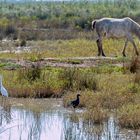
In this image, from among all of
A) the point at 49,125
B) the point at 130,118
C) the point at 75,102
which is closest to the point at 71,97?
the point at 75,102

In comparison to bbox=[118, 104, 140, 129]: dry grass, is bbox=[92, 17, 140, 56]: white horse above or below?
above

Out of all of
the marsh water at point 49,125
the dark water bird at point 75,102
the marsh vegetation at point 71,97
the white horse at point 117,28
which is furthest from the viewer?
the white horse at point 117,28

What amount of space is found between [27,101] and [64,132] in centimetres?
353

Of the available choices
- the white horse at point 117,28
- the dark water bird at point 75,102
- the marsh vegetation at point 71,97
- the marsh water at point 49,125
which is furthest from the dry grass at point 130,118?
the white horse at point 117,28

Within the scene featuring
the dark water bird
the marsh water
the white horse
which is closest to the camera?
the marsh water

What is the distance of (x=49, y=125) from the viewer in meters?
12.6

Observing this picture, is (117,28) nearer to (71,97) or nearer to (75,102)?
(71,97)

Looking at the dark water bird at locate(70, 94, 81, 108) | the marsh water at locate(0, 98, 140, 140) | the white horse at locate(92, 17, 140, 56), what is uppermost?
the white horse at locate(92, 17, 140, 56)

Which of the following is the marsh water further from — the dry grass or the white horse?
the white horse

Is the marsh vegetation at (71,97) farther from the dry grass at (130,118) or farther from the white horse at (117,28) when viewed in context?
the white horse at (117,28)

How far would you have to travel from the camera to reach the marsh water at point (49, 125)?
11.5 meters

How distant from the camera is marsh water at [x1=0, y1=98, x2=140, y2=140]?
37.7ft

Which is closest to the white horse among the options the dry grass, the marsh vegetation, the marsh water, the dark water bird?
the marsh vegetation

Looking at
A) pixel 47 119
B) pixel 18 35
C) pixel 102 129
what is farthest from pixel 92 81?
pixel 18 35
